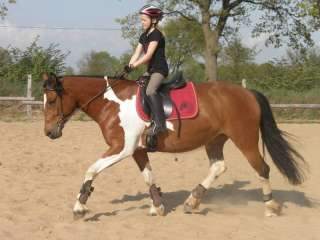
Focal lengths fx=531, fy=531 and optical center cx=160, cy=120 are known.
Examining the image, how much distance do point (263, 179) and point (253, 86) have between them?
1955 cm

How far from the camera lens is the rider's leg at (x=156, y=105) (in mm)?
6383

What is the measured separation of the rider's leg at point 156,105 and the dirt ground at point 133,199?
1.10 meters

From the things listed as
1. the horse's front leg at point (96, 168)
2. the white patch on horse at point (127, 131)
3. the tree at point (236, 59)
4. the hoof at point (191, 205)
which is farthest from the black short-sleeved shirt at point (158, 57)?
the tree at point (236, 59)

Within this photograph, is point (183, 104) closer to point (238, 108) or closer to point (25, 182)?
point (238, 108)

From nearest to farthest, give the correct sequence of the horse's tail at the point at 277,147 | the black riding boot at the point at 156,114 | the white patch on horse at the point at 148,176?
the black riding boot at the point at 156,114, the white patch on horse at the point at 148,176, the horse's tail at the point at 277,147

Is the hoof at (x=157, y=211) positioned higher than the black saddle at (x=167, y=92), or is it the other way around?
the black saddle at (x=167, y=92)

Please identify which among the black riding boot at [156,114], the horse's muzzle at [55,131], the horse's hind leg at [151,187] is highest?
the black riding boot at [156,114]

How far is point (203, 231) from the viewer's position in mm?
5809

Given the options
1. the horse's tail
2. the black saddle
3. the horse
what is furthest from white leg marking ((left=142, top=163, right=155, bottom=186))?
the horse's tail

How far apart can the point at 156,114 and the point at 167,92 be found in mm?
450

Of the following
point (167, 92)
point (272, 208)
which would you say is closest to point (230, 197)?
point (272, 208)

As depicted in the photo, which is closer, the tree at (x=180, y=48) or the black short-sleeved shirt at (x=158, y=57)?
the black short-sleeved shirt at (x=158, y=57)

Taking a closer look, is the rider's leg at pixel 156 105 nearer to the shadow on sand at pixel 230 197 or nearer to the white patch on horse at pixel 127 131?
the white patch on horse at pixel 127 131

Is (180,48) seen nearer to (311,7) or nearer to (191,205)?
(311,7)
